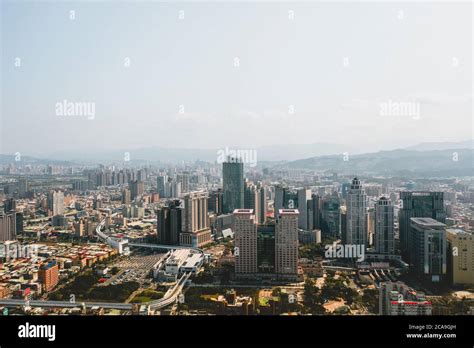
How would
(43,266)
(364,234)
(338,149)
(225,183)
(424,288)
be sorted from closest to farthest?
1. (424,288)
2. (338,149)
3. (43,266)
4. (364,234)
5. (225,183)

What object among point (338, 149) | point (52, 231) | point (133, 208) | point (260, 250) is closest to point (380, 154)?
point (338, 149)

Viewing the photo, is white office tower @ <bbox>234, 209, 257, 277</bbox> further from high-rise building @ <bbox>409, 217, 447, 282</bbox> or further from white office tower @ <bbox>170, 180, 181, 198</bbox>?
white office tower @ <bbox>170, 180, 181, 198</bbox>

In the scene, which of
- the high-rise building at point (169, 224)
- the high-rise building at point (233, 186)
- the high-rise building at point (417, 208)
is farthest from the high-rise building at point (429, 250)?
the high-rise building at point (169, 224)

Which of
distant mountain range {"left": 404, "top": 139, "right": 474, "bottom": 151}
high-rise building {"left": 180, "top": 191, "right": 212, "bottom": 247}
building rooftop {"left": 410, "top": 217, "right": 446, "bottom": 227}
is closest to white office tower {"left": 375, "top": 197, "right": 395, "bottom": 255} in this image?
building rooftop {"left": 410, "top": 217, "right": 446, "bottom": 227}

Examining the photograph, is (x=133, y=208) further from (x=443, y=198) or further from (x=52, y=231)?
(x=443, y=198)

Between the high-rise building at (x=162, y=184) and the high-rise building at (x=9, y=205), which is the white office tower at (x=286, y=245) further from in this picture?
the high-rise building at (x=9, y=205)

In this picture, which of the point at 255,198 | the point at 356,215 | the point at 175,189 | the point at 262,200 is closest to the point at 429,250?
the point at 356,215
